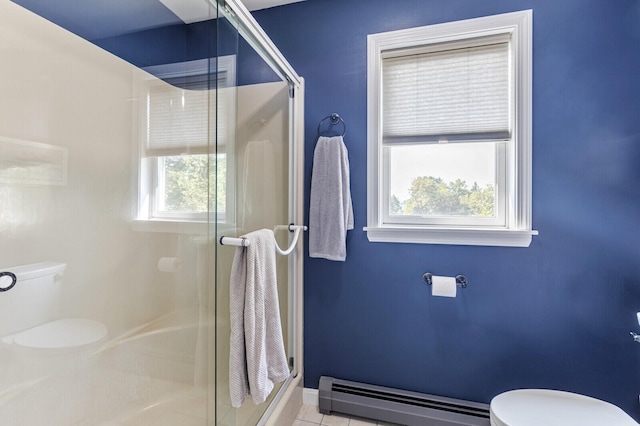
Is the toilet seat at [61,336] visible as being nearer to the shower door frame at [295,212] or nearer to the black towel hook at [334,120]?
the shower door frame at [295,212]

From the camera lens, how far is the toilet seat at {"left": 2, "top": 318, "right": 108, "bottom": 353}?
28.8 inches

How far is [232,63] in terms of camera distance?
1110 millimetres

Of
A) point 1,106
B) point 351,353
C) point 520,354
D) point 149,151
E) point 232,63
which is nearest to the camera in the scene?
point 1,106

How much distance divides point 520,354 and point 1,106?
82.2 inches

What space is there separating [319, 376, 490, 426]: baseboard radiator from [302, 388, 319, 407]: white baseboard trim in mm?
94

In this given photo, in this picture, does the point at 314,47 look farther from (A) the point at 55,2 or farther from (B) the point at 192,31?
(A) the point at 55,2

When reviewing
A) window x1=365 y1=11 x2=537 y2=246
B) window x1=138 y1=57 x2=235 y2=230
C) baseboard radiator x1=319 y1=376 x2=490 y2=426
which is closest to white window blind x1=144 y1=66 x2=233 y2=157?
window x1=138 y1=57 x2=235 y2=230

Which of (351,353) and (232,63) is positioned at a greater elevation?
(232,63)

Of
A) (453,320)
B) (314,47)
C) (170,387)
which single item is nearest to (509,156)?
(453,320)

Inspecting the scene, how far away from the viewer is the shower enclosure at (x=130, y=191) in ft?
2.39

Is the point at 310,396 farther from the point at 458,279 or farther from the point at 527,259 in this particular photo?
the point at 527,259

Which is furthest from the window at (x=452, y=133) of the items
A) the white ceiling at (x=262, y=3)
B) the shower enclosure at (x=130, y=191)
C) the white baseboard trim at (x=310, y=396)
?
the white baseboard trim at (x=310, y=396)

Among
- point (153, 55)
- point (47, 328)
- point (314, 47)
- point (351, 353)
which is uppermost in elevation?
point (314, 47)

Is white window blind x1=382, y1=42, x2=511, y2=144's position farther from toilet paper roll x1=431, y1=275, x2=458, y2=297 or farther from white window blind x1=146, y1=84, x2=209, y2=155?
white window blind x1=146, y1=84, x2=209, y2=155
